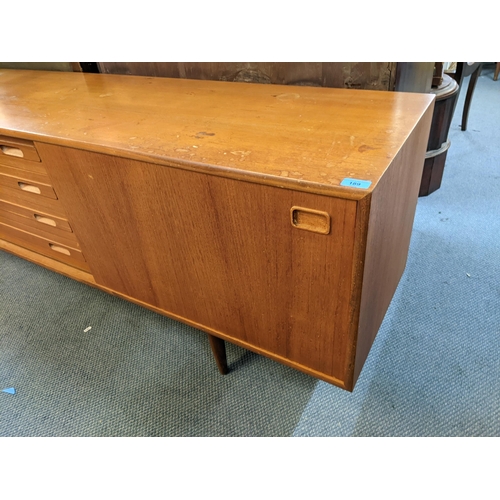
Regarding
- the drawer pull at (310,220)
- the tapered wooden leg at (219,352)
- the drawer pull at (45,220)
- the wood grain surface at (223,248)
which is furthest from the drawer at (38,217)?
the drawer pull at (310,220)

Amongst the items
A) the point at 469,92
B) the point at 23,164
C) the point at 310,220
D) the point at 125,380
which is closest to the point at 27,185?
the point at 23,164

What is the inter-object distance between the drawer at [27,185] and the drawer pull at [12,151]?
0.22ft

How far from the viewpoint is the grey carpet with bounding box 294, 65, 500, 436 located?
95 centimetres

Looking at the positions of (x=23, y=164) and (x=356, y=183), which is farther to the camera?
(x=23, y=164)

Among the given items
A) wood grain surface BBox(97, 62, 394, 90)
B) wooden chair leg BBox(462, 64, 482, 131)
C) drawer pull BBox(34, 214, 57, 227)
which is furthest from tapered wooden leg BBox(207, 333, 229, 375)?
wooden chair leg BBox(462, 64, 482, 131)

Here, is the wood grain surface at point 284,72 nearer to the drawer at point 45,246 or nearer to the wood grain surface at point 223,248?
the wood grain surface at point 223,248

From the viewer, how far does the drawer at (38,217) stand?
43.0 inches

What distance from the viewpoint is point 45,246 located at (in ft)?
4.17

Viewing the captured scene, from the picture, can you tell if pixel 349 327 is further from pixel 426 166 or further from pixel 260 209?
pixel 426 166

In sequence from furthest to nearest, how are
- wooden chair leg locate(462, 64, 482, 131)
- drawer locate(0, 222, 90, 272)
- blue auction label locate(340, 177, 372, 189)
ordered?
wooden chair leg locate(462, 64, 482, 131), drawer locate(0, 222, 90, 272), blue auction label locate(340, 177, 372, 189)

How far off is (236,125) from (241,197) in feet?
0.72

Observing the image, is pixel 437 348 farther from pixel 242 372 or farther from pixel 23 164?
pixel 23 164

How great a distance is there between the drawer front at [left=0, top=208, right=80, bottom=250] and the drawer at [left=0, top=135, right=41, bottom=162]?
212mm

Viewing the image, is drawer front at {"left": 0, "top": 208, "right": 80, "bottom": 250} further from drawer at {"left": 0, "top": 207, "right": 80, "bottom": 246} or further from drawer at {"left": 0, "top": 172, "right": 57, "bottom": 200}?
drawer at {"left": 0, "top": 172, "right": 57, "bottom": 200}
